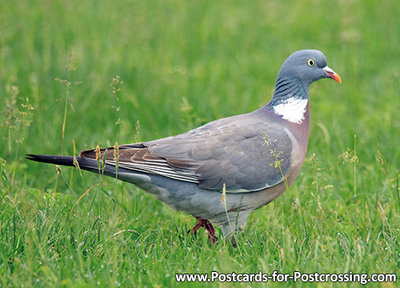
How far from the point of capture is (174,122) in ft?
20.6

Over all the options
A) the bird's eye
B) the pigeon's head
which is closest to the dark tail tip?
the pigeon's head

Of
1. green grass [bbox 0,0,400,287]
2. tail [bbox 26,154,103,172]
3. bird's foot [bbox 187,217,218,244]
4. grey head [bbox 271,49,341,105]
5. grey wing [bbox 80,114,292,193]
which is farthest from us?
grey head [bbox 271,49,341,105]

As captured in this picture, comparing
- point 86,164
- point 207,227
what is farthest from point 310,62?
point 86,164

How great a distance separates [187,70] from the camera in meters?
7.49

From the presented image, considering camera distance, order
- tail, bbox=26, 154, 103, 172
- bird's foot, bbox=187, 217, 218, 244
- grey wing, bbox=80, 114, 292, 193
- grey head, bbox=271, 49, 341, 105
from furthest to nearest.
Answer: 1. grey head, bbox=271, 49, 341, 105
2. bird's foot, bbox=187, 217, 218, 244
3. grey wing, bbox=80, 114, 292, 193
4. tail, bbox=26, 154, 103, 172

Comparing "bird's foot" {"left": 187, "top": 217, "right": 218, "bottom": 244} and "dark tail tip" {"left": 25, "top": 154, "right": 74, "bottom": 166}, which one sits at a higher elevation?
Answer: "dark tail tip" {"left": 25, "top": 154, "right": 74, "bottom": 166}

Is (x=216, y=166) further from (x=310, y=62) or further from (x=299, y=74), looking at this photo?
(x=310, y=62)

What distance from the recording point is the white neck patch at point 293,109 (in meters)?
4.47

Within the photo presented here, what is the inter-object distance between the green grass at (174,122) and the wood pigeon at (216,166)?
6.3 inches

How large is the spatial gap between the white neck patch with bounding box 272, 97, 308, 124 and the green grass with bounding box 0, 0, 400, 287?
0.54 meters

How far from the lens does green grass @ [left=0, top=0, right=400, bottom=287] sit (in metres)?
3.54

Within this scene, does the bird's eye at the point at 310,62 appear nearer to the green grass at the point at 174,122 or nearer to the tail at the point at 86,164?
the green grass at the point at 174,122

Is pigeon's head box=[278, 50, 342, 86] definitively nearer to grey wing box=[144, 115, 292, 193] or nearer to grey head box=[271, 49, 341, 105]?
grey head box=[271, 49, 341, 105]

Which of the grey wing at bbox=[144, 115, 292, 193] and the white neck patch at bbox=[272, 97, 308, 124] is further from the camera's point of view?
the white neck patch at bbox=[272, 97, 308, 124]
